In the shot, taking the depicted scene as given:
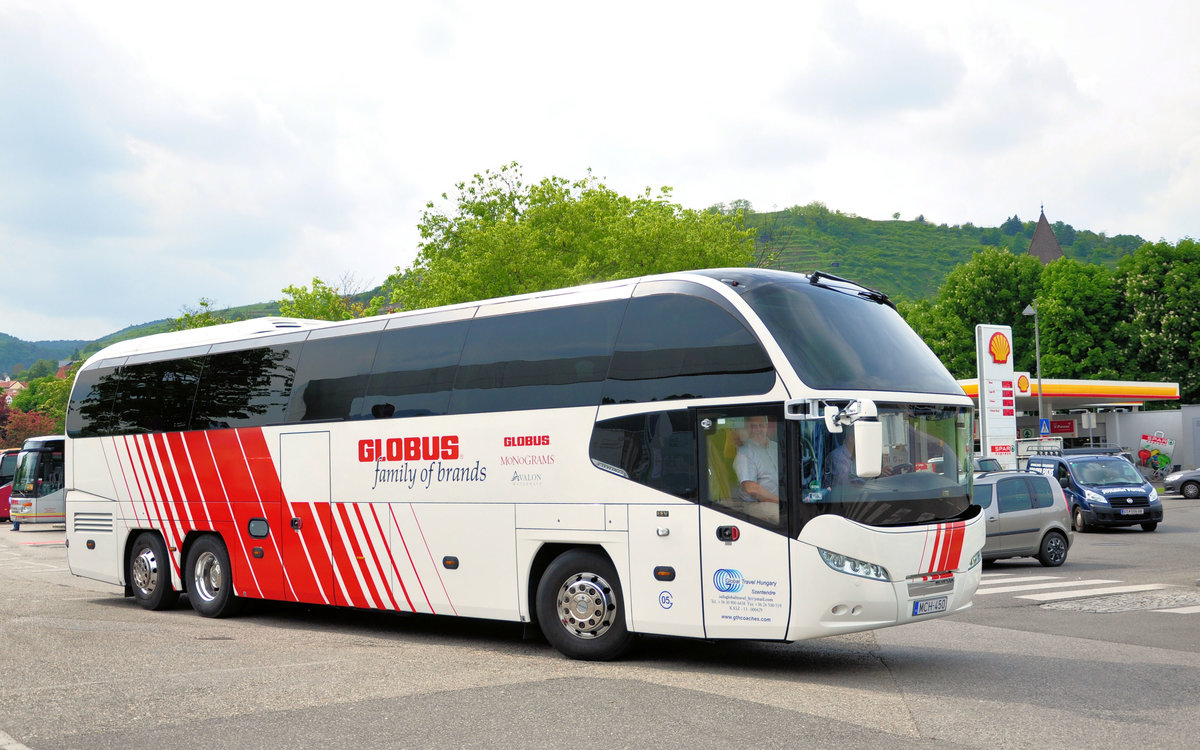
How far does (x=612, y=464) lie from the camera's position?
10.2m

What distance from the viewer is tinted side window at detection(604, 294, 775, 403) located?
373 inches

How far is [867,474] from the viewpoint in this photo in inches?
340

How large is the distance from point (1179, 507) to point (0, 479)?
152 ft

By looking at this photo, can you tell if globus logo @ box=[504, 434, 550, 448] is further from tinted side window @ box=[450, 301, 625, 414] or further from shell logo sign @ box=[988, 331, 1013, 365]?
shell logo sign @ box=[988, 331, 1013, 365]

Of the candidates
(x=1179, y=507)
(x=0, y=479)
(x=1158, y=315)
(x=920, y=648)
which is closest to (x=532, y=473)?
(x=920, y=648)

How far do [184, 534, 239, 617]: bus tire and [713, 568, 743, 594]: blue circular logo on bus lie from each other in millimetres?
7424

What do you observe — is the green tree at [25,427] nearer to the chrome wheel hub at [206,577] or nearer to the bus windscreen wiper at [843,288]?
the chrome wheel hub at [206,577]

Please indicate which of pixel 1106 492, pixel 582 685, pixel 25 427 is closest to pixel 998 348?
pixel 1106 492

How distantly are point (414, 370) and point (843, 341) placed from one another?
482 centimetres

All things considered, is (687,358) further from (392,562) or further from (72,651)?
(72,651)

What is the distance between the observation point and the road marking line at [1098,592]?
15.6 metres

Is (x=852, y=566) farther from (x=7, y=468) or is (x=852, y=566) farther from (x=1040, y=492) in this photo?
(x=7, y=468)

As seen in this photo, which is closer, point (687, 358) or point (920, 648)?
point (687, 358)

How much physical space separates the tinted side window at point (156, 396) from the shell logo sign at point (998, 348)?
23381 mm
